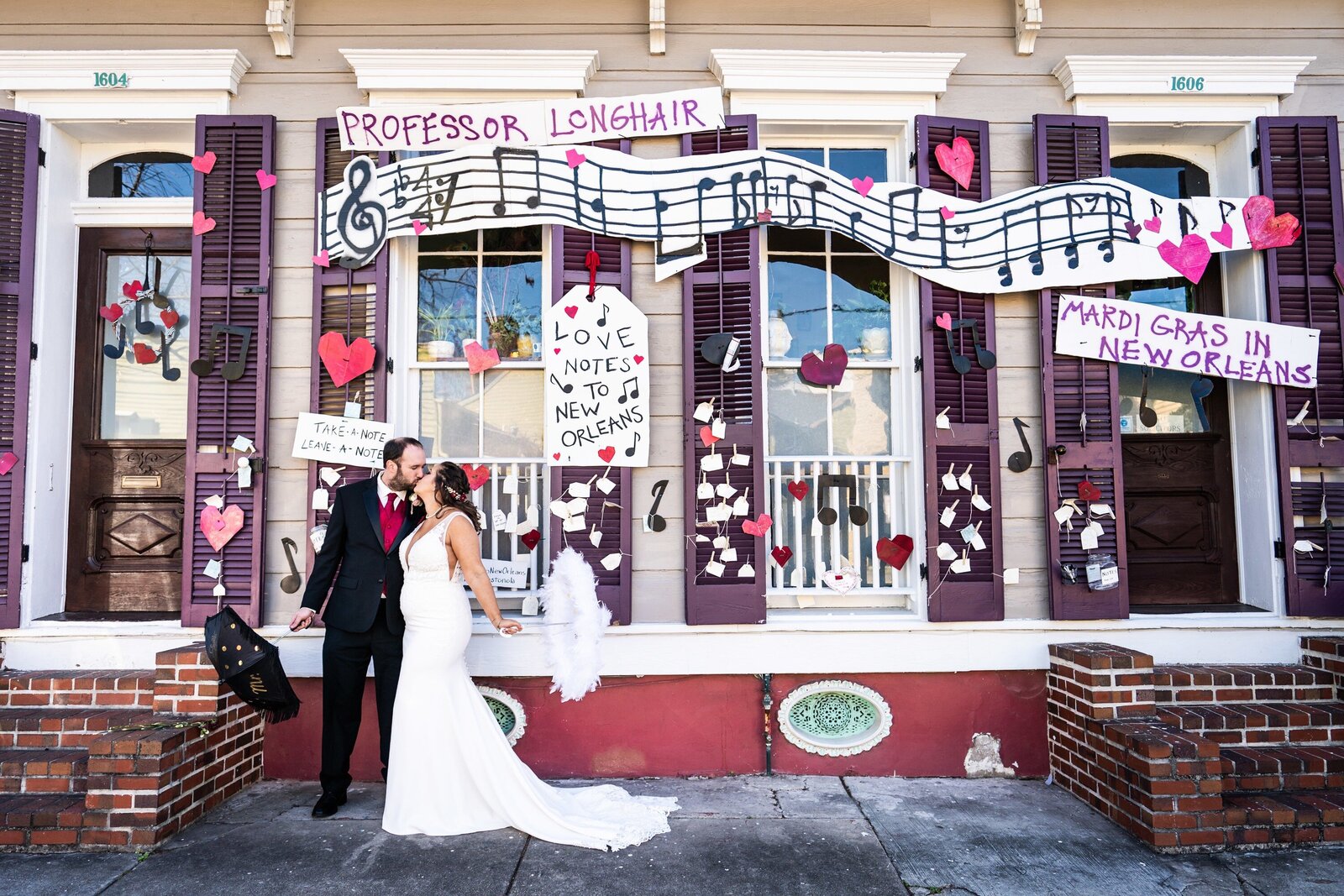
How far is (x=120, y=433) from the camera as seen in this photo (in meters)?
4.40

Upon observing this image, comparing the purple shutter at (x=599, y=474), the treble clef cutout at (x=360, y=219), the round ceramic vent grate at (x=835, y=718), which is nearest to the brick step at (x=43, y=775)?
the purple shutter at (x=599, y=474)

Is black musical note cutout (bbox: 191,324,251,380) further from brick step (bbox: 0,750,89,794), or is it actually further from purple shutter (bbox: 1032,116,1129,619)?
purple shutter (bbox: 1032,116,1129,619)

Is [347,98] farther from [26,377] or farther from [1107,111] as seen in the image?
[1107,111]

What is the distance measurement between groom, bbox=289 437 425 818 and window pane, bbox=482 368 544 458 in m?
0.72

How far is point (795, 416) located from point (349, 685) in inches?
104

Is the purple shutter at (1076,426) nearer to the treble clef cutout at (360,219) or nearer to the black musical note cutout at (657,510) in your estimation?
the black musical note cutout at (657,510)

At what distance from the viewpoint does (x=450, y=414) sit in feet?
14.1

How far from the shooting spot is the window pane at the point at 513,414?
4.26m

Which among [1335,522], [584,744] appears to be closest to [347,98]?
[584,744]

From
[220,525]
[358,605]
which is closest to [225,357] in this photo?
[220,525]

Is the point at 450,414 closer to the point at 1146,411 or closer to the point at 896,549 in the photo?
the point at 896,549

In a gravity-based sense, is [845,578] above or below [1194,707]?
above

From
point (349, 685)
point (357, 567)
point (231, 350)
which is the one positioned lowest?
point (349, 685)

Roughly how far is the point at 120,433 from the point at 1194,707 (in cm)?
596
